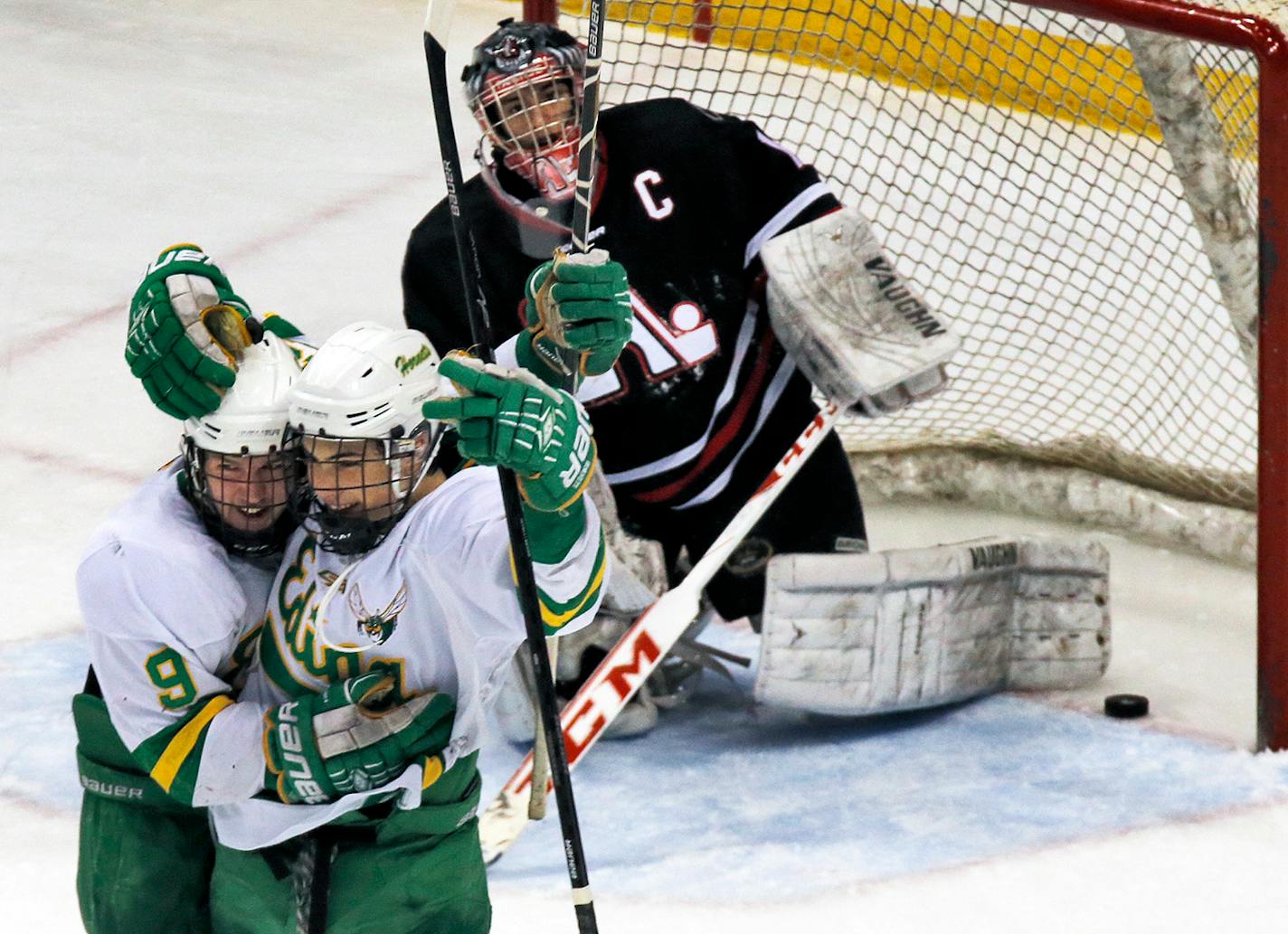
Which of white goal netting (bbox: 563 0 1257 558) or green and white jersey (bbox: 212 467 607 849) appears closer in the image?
green and white jersey (bbox: 212 467 607 849)

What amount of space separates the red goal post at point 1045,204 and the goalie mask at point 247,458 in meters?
1.78

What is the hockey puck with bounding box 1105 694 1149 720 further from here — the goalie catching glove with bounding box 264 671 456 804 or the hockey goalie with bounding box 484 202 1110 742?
the goalie catching glove with bounding box 264 671 456 804

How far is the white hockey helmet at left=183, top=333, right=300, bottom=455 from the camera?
68.3 inches

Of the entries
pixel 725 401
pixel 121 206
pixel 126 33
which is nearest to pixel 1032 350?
pixel 725 401

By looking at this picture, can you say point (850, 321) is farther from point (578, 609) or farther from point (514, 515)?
point (514, 515)

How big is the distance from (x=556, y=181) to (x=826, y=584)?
0.68m

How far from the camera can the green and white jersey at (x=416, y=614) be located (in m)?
1.74

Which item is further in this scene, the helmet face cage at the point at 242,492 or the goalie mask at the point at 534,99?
the goalie mask at the point at 534,99

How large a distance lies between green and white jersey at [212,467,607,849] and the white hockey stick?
797mm

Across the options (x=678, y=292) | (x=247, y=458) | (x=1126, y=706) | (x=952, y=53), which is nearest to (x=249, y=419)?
(x=247, y=458)

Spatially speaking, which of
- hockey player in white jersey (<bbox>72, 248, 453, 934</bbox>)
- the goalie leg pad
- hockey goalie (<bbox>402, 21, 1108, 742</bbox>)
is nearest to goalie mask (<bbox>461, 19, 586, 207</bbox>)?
hockey goalie (<bbox>402, 21, 1108, 742</bbox>)

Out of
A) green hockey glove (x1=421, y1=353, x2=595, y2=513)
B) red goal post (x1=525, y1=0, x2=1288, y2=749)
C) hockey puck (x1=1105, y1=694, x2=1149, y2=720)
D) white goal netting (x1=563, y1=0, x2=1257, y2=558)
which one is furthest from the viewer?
white goal netting (x1=563, y1=0, x2=1257, y2=558)

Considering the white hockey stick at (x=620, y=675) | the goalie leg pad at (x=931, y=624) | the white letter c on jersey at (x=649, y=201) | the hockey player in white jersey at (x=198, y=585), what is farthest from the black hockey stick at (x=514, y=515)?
the white letter c on jersey at (x=649, y=201)

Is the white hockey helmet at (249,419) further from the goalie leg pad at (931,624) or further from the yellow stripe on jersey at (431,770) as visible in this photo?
the goalie leg pad at (931,624)
